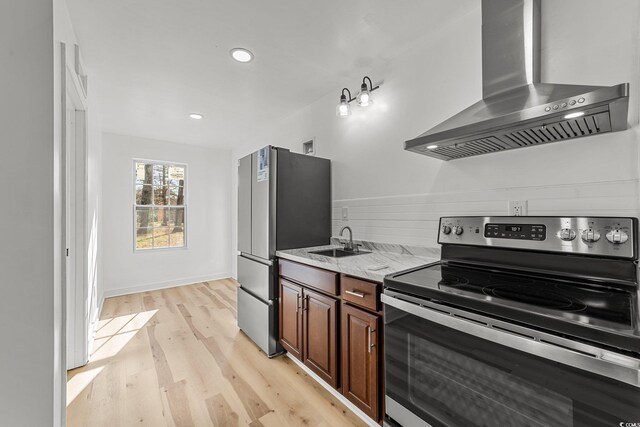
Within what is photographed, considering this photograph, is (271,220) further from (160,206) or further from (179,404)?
(160,206)

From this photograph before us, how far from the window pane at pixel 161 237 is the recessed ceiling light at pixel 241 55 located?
137 inches

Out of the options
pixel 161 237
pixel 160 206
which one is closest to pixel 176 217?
pixel 160 206

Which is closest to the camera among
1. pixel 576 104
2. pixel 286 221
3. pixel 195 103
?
pixel 576 104

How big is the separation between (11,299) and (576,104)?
2.20 metres

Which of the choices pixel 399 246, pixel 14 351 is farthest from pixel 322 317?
pixel 14 351

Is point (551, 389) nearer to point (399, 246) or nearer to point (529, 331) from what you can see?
point (529, 331)

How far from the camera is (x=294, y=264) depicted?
7.05 feet

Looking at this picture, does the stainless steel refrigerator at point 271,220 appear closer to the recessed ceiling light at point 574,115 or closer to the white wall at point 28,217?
the white wall at point 28,217

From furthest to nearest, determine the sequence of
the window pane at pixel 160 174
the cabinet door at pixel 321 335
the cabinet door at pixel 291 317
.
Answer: the window pane at pixel 160 174
the cabinet door at pixel 291 317
the cabinet door at pixel 321 335

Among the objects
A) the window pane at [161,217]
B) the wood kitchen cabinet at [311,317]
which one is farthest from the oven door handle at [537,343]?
the window pane at [161,217]

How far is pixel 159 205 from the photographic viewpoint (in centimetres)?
459

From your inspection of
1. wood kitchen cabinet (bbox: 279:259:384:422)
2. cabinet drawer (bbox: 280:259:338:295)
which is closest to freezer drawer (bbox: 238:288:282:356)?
wood kitchen cabinet (bbox: 279:259:384:422)

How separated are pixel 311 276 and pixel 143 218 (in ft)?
12.5

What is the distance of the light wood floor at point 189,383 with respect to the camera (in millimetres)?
1665
